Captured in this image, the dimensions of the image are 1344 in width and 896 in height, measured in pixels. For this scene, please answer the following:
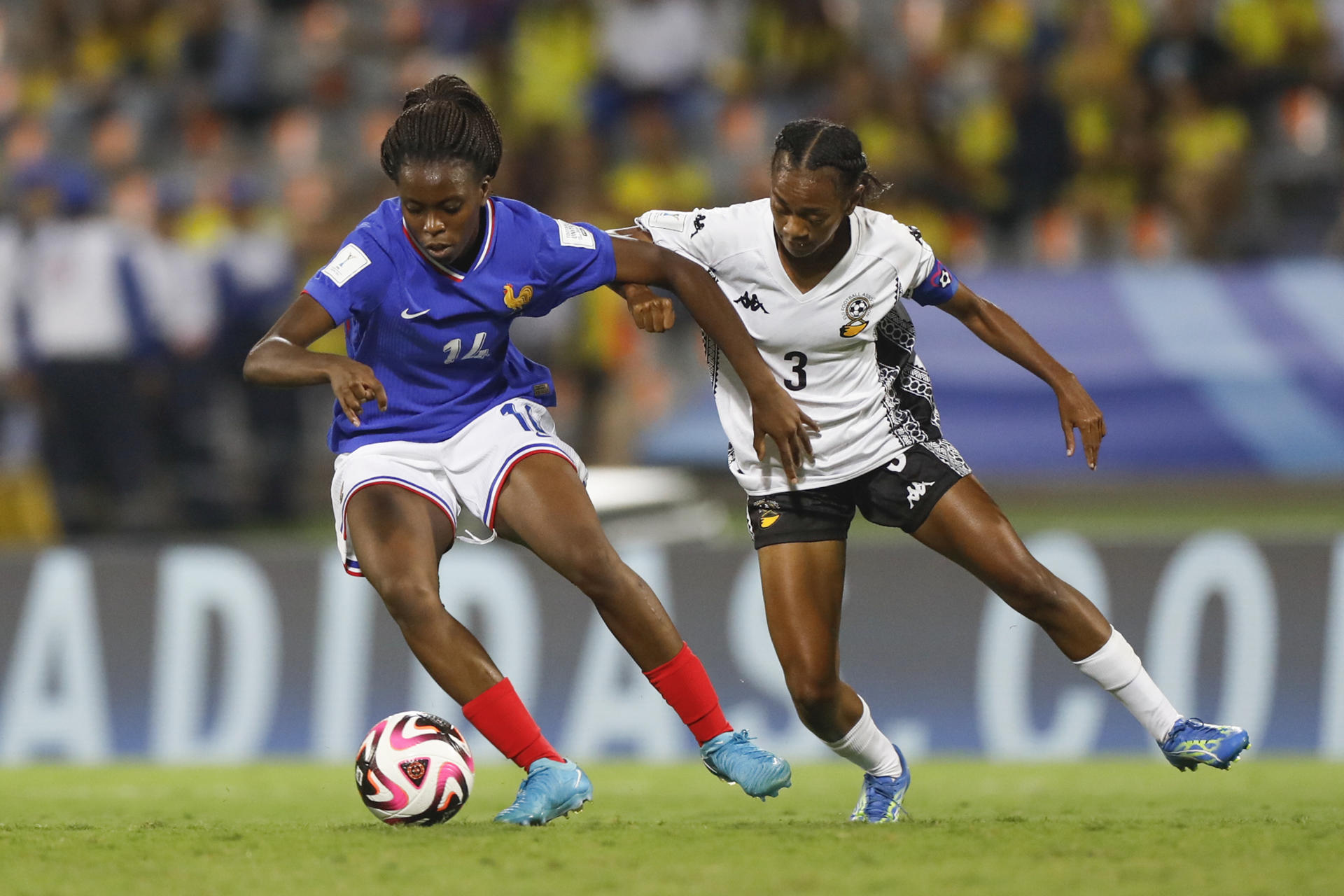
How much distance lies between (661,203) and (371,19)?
4.11m

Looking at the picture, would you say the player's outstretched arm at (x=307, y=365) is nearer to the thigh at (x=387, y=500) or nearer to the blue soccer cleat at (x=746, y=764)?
the thigh at (x=387, y=500)

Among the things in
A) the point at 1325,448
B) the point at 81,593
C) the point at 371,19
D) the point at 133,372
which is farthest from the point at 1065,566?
the point at 371,19

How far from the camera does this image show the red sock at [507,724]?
17.7ft

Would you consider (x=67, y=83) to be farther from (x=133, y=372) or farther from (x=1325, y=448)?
(x=1325, y=448)

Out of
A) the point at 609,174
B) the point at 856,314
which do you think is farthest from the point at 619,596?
the point at 609,174

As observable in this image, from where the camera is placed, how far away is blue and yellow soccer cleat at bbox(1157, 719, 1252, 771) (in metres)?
5.55

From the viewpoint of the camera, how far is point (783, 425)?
18.7ft

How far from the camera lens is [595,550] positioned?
215 inches

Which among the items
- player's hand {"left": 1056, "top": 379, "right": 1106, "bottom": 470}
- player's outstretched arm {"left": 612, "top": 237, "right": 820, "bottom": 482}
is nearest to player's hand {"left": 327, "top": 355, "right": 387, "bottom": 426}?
player's outstretched arm {"left": 612, "top": 237, "right": 820, "bottom": 482}

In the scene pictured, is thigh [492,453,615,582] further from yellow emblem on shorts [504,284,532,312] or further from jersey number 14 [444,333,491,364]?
yellow emblem on shorts [504,284,532,312]

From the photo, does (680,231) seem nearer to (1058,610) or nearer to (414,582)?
(414,582)

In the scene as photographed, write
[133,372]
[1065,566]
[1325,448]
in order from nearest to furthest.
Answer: [1065,566] → [1325,448] → [133,372]

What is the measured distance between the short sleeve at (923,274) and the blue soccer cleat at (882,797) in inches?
61.5

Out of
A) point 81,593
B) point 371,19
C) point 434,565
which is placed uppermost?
point 371,19
